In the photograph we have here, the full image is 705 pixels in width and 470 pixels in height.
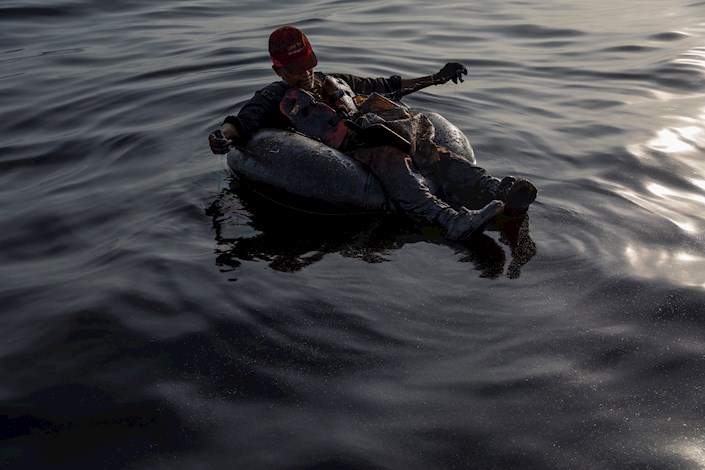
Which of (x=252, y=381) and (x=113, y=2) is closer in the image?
(x=252, y=381)

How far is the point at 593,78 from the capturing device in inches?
426

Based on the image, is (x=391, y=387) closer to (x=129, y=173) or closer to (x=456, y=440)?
(x=456, y=440)

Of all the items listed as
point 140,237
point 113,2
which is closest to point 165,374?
point 140,237

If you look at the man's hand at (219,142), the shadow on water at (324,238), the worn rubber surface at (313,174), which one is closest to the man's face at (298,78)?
the worn rubber surface at (313,174)

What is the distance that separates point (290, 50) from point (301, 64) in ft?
0.47

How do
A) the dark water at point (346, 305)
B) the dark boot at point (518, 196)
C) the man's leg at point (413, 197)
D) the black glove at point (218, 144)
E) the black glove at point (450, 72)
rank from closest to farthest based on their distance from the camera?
1. the dark water at point (346, 305)
2. the man's leg at point (413, 197)
3. the dark boot at point (518, 196)
4. the black glove at point (218, 144)
5. the black glove at point (450, 72)

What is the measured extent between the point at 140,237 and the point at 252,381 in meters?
2.24

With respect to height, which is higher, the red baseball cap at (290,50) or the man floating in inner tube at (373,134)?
the red baseball cap at (290,50)

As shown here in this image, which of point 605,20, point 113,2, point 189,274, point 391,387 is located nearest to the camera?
point 391,387

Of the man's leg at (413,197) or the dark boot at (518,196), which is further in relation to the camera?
the dark boot at (518,196)

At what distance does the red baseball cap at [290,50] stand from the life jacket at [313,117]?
206mm

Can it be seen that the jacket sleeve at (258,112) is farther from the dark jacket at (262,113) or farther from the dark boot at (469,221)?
the dark boot at (469,221)

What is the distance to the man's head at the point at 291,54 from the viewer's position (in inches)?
252

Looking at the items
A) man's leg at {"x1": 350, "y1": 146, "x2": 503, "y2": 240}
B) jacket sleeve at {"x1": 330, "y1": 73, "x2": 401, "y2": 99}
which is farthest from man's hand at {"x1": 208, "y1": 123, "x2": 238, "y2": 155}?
jacket sleeve at {"x1": 330, "y1": 73, "x2": 401, "y2": 99}
